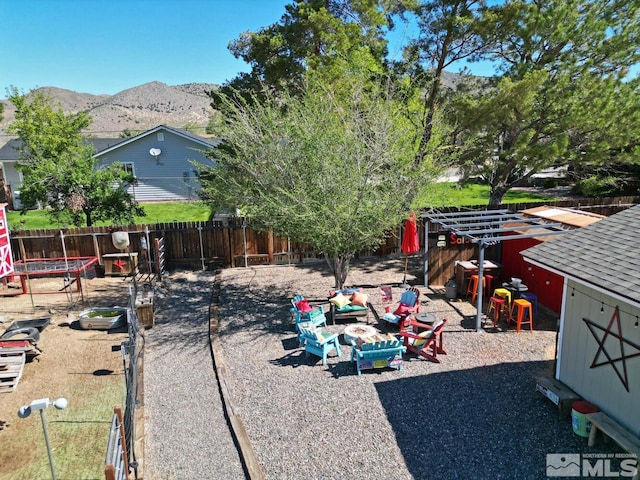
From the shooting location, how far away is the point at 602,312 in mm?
6711

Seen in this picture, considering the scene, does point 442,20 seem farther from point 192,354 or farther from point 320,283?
point 192,354

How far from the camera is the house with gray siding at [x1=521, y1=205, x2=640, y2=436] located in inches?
242

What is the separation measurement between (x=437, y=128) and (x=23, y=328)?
12.9 m

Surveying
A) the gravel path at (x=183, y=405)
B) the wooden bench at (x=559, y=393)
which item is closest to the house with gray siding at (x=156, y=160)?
the gravel path at (x=183, y=405)

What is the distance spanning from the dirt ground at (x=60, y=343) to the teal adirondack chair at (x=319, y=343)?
393 centimetres

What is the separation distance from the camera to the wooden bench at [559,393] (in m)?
6.96

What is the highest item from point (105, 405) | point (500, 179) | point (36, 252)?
point (500, 179)

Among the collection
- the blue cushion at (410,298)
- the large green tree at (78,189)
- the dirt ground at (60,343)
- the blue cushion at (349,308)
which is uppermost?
the large green tree at (78,189)

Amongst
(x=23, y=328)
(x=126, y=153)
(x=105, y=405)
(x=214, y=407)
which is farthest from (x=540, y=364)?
(x=126, y=153)

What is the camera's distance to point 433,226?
16312mm

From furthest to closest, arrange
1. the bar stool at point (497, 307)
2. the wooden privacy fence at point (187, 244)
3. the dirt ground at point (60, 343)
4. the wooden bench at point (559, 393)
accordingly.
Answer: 1. the wooden privacy fence at point (187, 244)
2. the bar stool at point (497, 307)
3. the dirt ground at point (60, 343)
4. the wooden bench at point (559, 393)

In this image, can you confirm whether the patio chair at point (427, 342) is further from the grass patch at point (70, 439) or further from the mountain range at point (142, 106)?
the mountain range at point (142, 106)

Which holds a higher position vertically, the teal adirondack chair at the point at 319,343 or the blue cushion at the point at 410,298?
the blue cushion at the point at 410,298

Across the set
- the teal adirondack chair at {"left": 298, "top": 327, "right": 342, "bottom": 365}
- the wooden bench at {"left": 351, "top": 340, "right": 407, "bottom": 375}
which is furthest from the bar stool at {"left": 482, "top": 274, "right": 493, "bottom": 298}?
the teal adirondack chair at {"left": 298, "top": 327, "right": 342, "bottom": 365}
